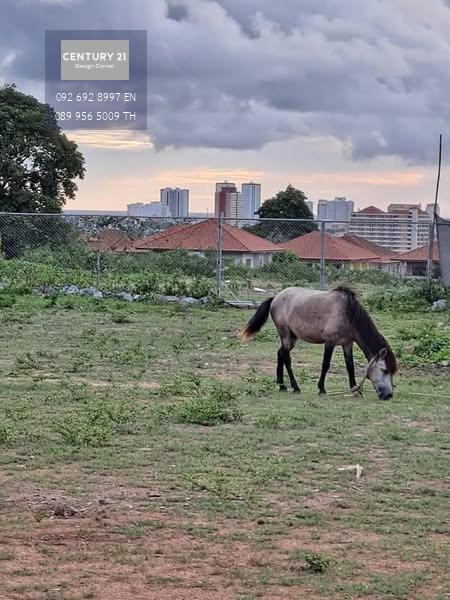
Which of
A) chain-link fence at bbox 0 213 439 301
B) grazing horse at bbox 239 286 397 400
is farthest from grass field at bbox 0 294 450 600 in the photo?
chain-link fence at bbox 0 213 439 301

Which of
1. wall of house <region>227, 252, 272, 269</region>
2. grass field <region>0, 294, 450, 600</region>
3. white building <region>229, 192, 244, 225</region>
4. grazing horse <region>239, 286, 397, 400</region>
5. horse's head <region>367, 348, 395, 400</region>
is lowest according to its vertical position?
grass field <region>0, 294, 450, 600</region>

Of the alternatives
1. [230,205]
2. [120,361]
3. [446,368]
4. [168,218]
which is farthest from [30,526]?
[230,205]

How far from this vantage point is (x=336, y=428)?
27.1ft

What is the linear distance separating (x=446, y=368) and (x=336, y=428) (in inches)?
179

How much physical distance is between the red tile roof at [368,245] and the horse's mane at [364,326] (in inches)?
478

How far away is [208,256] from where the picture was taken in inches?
837

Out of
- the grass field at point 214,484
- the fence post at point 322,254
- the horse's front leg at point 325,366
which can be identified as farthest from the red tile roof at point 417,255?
the horse's front leg at point 325,366

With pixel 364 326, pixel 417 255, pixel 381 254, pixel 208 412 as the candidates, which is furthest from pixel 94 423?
pixel 381 254

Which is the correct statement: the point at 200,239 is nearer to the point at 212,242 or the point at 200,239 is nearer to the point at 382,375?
the point at 212,242

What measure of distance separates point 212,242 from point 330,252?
9.28 ft

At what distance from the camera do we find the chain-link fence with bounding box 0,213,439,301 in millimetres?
20719

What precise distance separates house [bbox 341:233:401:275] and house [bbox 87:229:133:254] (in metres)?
5.22

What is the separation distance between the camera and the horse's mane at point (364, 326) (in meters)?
10.1

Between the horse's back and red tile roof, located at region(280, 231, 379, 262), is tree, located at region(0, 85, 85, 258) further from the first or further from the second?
the horse's back
